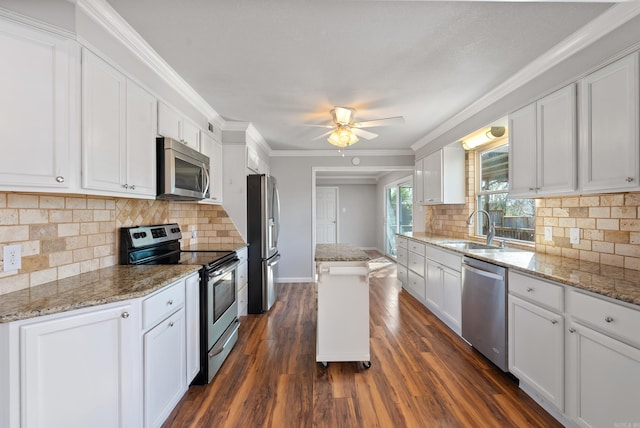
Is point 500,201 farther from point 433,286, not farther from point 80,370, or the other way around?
point 80,370

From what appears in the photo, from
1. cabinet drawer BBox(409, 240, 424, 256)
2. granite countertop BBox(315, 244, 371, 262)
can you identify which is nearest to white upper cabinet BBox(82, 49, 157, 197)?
granite countertop BBox(315, 244, 371, 262)

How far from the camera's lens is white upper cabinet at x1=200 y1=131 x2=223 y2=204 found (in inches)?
123

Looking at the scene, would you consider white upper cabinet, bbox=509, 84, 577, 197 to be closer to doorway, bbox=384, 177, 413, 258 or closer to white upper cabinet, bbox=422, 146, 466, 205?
white upper cabinet, bbox=422, 146, 466, 205

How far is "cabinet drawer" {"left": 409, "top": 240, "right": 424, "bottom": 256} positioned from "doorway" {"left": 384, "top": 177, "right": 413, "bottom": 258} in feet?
8.60

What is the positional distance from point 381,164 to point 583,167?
336 centimetres

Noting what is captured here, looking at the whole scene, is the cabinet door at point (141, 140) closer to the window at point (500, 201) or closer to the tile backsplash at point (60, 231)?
the tile backsplash at point (60, 231)

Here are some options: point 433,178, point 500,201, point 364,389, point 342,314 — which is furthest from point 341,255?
point 433,178

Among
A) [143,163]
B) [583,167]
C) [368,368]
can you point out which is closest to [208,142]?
[143,163]

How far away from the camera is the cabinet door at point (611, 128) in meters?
1.57

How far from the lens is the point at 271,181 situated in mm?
3885

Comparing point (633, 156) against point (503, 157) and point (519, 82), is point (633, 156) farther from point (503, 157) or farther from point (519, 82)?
point (503, 157)

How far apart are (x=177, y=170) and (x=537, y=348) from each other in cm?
283

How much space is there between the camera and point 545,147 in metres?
2.14

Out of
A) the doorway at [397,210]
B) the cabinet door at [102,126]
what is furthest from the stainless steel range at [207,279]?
the doorway at [397,210]
